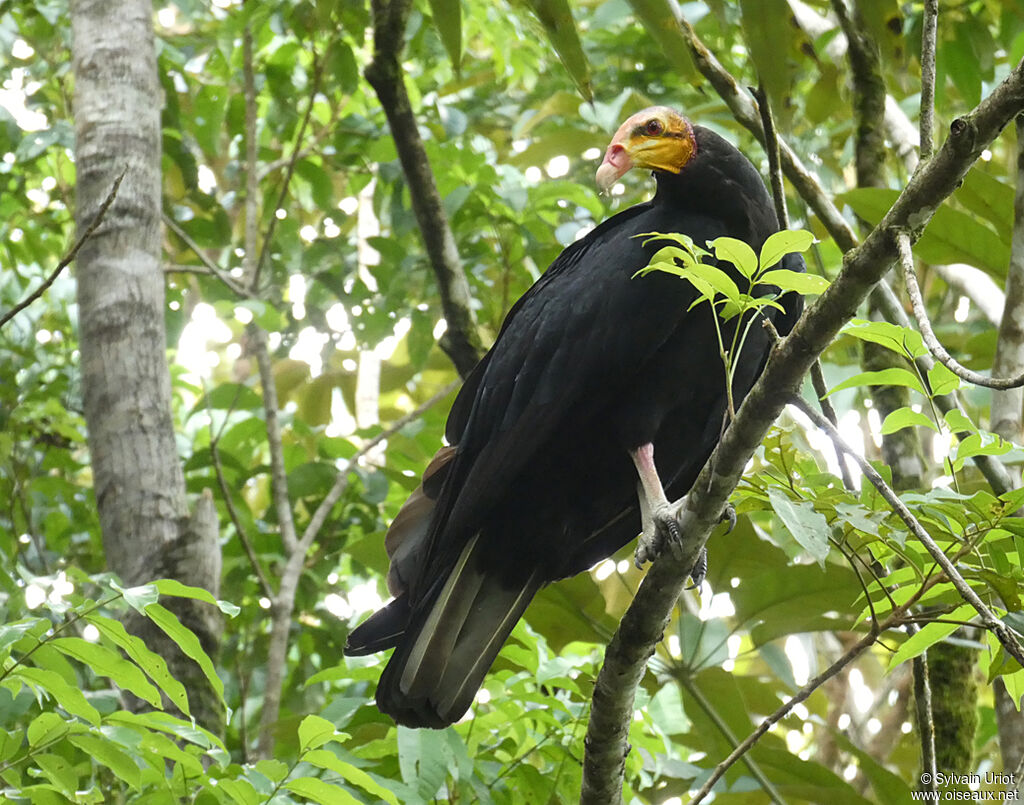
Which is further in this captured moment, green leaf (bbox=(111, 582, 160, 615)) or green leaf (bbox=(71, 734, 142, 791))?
green leaf (bbox=(71, 734, 142, 791))

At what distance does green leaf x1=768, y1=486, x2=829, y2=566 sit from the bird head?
1.33m

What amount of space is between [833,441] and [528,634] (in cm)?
127

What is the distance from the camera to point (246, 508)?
4227 mm

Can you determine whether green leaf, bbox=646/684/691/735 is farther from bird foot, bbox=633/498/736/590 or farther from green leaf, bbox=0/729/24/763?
green leaf, bbox=0/729/24/763

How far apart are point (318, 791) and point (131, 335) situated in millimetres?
1950

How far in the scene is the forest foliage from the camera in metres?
2.07

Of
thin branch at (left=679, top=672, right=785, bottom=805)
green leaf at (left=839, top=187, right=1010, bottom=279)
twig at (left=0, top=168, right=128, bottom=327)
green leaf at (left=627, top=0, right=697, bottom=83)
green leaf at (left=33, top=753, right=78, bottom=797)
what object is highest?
green leaf at (left=627, top=0, right=697, bottom=83)

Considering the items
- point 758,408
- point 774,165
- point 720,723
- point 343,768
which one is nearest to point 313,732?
point 343,768

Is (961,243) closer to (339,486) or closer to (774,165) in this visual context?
(774,165)

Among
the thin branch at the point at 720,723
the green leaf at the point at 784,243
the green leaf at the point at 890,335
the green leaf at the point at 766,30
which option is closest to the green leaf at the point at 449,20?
the green leaf at the point at 766,30

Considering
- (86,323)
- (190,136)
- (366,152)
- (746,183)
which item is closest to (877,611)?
(746,183)

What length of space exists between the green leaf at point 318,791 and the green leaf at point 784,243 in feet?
3.93

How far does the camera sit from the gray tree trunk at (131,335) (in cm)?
327

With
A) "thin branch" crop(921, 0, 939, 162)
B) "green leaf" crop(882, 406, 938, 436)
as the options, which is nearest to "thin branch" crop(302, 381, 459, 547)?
"green leaf" crop(882, 406, 938, 436)
